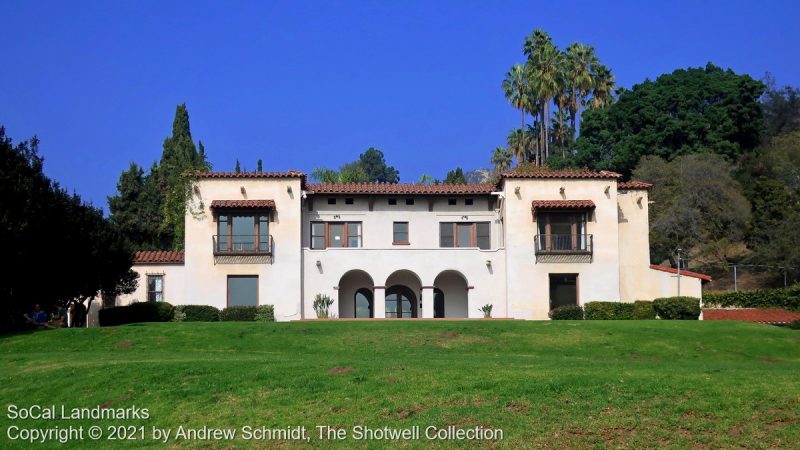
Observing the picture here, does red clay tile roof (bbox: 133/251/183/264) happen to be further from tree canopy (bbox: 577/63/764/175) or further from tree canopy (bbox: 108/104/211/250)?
tree canopy (bbox: 577/63/764/175)

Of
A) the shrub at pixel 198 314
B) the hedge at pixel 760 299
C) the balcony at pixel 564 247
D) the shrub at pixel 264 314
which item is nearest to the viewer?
the shrub at pixel 198 314

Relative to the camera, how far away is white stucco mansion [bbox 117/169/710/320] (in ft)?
143

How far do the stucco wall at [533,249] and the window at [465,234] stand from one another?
239cm

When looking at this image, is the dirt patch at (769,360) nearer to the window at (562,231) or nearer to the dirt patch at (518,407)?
the dirt patch at (518,407)

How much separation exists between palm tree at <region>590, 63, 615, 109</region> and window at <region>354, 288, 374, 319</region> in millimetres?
44487

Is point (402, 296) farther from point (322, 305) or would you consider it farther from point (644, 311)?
point (644, 311)

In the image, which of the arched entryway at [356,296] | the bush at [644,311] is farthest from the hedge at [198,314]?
the bush at [644,311]

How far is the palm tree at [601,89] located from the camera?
278ft

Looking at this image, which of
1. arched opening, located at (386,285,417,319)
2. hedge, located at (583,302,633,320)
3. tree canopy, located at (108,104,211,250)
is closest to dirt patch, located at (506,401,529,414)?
hedge, located at (583,302,633,320)

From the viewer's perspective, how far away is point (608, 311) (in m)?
41.9

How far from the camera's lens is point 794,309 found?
160ft

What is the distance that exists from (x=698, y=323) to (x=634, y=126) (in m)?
43.7

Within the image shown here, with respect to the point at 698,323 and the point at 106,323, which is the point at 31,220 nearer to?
the point at 106,323

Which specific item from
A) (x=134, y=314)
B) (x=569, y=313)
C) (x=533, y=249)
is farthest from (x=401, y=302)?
(x=134, y=314)
